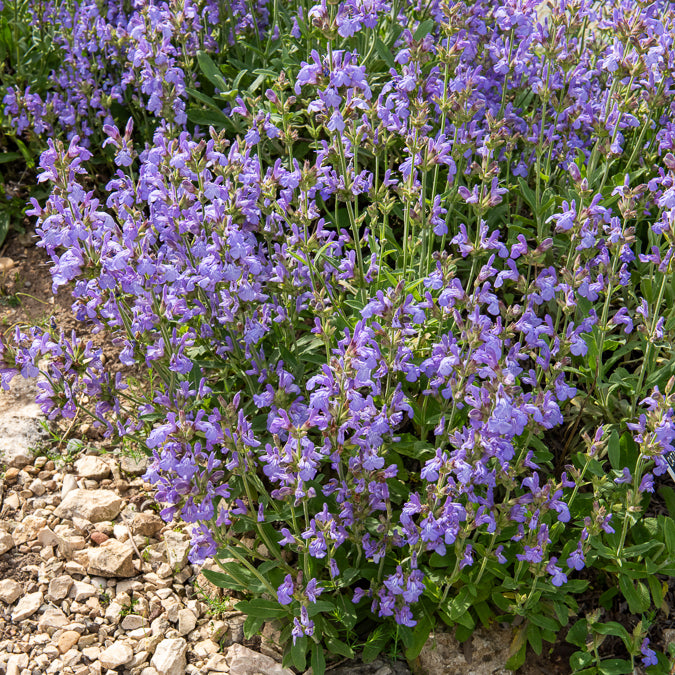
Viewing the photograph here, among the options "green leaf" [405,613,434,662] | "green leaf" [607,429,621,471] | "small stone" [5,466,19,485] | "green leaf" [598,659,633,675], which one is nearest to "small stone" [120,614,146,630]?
"small stone" [5,466,19,485]

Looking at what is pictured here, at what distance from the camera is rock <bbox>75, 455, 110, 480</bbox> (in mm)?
3734

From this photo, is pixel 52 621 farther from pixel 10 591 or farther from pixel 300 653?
pixel 300 653

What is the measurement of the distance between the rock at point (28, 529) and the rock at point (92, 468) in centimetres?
30

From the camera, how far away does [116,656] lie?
2.99 metres

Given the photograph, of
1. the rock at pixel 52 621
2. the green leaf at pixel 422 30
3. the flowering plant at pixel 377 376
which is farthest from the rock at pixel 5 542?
the green leaf at pixel 422 30

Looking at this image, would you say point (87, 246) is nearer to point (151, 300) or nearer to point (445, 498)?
point (151, 300)

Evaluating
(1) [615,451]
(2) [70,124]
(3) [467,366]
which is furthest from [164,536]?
(2) [70,124]

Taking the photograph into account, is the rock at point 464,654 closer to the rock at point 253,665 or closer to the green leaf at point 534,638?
the green leaf at point 534,638

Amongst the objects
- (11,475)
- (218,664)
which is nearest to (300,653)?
(218,664)

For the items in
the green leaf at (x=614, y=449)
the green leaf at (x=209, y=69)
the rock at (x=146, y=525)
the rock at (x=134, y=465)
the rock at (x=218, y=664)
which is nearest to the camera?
the rock at (x=218, y=664)

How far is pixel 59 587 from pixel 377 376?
171 cm

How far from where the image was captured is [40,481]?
370cm

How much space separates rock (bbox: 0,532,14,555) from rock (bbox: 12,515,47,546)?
1.2 inches

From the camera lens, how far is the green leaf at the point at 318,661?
9.27 feet
